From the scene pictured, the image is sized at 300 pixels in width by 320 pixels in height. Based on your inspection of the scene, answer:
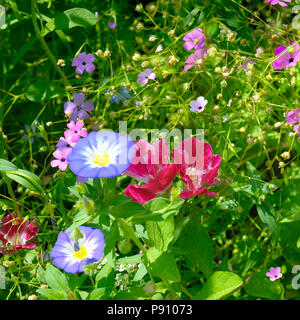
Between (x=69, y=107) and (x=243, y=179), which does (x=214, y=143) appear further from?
(x=69, y=107)

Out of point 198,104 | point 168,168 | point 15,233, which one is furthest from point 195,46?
point 15,233

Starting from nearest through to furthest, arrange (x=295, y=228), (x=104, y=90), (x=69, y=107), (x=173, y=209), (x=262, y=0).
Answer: (x=173, y=209), (x=295, y=228), (x=69, y=107), (x=104, y=90), (x=262, y=0)

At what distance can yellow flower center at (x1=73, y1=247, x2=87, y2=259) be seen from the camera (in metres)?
0.92

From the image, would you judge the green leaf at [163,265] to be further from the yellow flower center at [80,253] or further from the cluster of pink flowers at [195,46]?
the cluster of pink flowers at [195,46]

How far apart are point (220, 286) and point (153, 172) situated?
0.25m

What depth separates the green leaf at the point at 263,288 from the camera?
1.05 metres

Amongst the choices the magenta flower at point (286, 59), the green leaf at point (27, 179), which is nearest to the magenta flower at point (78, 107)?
the green leaf at point (27, 179)

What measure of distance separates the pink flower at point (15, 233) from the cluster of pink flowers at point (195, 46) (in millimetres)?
532

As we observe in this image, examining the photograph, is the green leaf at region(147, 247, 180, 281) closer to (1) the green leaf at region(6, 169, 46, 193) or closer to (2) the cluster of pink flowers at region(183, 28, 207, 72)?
(1) the green leaf at region(6, 169, 46, 193)

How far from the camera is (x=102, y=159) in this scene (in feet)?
2.89

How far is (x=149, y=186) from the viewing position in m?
0.94

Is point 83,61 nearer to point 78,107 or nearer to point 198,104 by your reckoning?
point 78,107
